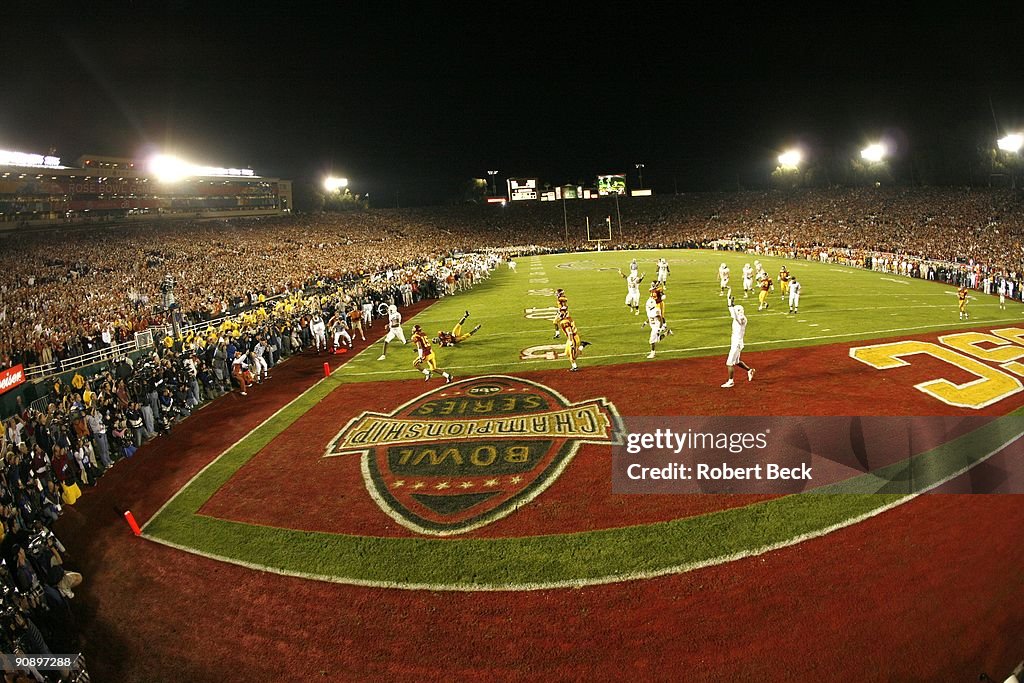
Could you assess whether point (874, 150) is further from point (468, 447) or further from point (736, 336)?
point (468, 447)

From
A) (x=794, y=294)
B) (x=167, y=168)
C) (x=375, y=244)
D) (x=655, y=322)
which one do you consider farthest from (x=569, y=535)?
(x=167, y=168)

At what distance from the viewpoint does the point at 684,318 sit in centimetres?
2317

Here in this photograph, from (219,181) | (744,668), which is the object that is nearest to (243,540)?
(744,668)

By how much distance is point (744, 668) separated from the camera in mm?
5879

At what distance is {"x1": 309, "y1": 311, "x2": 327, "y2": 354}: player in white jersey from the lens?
21953 mm

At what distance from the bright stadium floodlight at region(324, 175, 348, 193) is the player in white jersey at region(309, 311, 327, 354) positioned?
86373 millimetres

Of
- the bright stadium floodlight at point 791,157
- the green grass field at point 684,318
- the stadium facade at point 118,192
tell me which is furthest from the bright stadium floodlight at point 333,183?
the bright stadium floodlight at point 791,157

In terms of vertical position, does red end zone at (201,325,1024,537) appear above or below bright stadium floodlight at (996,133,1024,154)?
below

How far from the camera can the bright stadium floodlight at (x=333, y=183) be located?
332 ft

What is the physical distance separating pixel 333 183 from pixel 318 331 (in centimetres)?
8792

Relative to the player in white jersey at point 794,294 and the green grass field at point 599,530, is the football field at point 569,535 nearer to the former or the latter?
the green grass field at point 599,530

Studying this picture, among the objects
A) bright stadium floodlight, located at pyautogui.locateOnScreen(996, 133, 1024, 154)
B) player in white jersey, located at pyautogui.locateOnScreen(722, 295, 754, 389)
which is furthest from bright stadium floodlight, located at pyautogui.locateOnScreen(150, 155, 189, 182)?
bright stadium floodlight, located at pyautogui.locateOnScreen(996, 133, 1024, 154)

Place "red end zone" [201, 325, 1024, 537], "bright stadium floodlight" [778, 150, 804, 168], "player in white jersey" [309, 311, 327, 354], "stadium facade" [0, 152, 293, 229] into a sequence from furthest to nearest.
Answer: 1. "bright stadium floodlight" [778, 150, 804, 168]
2. "stadium facade" [0, 152, 293, 229]
3. "player in white jersey" [309, 311, 327, 354]
4. "red end zone" [201, 325, 1024, 537]

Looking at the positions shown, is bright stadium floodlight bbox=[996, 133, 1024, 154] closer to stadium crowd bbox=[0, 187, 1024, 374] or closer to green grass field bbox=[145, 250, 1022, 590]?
stadium crowd bbox=[0, 187, 1024, 374]
